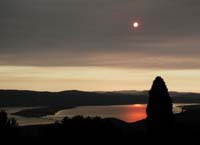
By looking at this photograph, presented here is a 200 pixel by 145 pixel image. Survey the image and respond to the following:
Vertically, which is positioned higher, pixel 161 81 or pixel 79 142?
pixel 161 81

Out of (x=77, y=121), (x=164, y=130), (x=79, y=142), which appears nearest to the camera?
(x=164, y=130)

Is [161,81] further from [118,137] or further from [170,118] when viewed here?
[118,137]

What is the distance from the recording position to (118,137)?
221 feet

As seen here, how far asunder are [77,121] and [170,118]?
16.3 metres

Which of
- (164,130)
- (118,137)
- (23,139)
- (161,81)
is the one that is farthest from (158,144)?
(23,139)

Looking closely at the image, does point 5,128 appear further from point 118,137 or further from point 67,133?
point 118,137

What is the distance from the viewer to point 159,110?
5656 centimetres

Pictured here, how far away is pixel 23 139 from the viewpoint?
6812cm

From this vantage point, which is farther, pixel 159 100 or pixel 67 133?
pixel 67 133

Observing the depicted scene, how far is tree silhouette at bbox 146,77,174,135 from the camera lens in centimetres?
5606

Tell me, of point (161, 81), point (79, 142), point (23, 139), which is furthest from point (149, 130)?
point (23, 139)

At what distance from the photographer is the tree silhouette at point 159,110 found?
56062mm

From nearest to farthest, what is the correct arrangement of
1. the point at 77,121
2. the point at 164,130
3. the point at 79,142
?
1. the point at 164,130
2. the point at 79,142
3. the point at 77,121

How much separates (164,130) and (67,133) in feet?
47.0
